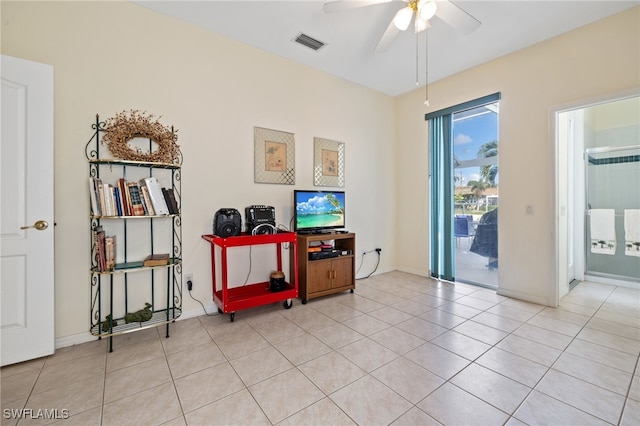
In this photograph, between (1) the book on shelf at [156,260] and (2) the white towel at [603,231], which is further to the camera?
(2) the white towel at [603,231]

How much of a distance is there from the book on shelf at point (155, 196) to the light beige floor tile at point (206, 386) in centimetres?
127

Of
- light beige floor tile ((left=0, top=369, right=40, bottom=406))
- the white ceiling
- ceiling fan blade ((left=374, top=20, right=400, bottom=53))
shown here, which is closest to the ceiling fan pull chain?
the white ceiling

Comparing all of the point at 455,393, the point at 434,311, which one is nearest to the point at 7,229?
the point at 455,393

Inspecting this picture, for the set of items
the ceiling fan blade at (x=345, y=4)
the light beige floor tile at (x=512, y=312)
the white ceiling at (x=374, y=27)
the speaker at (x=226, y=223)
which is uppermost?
the white ceiling at (x=374, y=27)

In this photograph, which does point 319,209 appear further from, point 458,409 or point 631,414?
point 631,414

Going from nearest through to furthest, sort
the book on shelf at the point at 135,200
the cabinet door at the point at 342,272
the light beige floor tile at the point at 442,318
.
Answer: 1. the book on shelf at the point at 135,200
2. the light beige floor tile at the point at 442,318
3. the cabinet door at the point at 342,272

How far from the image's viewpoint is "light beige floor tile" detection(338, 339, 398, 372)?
1.85m

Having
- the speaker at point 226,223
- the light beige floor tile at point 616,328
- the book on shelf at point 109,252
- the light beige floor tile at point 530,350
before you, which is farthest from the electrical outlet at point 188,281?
the light beige floor tile at point 616,328

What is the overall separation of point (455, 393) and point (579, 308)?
236 centimetres

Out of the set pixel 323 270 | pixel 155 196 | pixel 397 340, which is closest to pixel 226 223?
pixel 155 196

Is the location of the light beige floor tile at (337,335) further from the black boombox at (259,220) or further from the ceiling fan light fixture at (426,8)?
the ceiling fan light fixture at (426,8)

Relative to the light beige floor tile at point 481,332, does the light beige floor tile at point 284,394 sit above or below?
below

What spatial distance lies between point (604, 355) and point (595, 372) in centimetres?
33

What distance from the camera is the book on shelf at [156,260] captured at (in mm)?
2176
